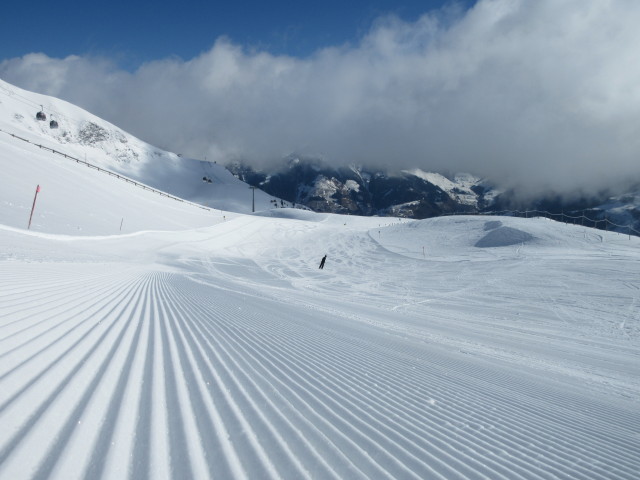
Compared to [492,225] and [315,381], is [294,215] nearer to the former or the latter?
[492,225]

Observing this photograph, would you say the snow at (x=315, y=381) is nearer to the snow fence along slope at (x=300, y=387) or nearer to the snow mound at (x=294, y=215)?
the snow fence along slope at (x=300, y=387)

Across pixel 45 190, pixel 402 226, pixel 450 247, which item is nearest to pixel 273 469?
pixel 450 247

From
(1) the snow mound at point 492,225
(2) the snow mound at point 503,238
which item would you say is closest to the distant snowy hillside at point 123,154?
(1) the snow mound at point 492,225

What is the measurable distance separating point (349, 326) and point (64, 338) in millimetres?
6215

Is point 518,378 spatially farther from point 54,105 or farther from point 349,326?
point 54,105

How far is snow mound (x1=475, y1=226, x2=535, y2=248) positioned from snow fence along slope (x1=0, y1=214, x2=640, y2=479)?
17.0 metres

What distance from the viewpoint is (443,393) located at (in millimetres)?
4910

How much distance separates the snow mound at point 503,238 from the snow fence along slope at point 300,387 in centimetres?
1701

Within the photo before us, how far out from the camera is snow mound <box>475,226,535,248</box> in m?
29.8

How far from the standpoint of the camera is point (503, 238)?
30703 millimetres

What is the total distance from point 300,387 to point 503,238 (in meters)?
30.7

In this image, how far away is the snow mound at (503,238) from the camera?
29.8 meters

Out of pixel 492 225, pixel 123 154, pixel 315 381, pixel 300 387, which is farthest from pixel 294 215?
pixel 123 154

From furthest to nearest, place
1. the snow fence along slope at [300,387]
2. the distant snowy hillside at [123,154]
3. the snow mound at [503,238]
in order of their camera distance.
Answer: the distant snowy hillside at [123,154], the snow mound at [503,238], the snow fence along slope at [300,387]
